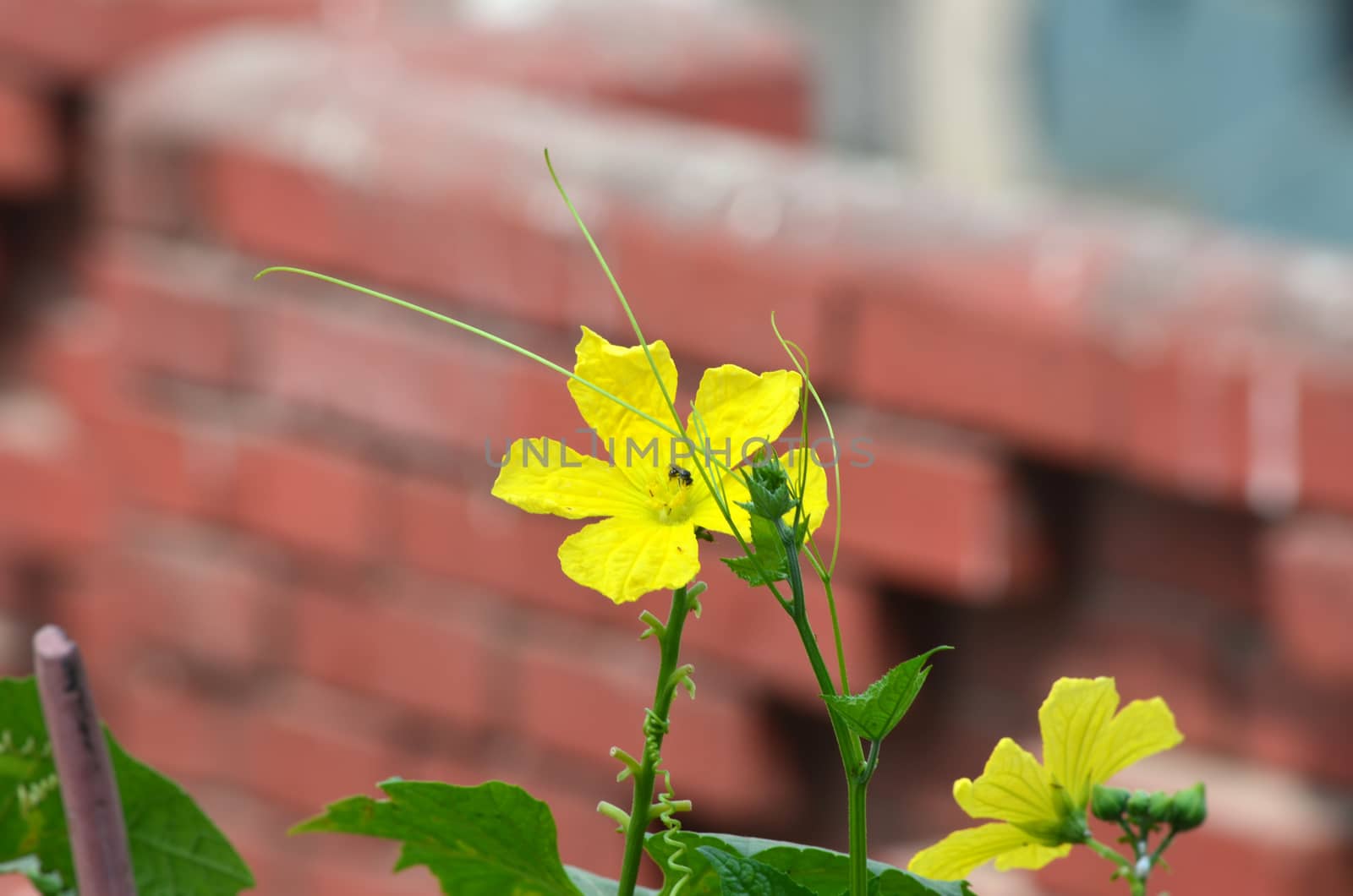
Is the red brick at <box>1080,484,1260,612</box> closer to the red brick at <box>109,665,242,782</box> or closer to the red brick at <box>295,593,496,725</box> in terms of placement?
the red brick at <box>295,593,496,725</box>

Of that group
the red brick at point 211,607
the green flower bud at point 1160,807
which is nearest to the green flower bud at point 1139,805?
the green flower bud at point 1160,807

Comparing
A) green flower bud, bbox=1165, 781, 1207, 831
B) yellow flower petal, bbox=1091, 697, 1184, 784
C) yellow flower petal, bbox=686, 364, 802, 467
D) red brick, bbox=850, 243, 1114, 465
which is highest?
red brick, bbox=850, 243, 1114, 465

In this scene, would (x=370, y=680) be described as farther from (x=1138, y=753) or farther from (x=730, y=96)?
(x=1138, y=753)

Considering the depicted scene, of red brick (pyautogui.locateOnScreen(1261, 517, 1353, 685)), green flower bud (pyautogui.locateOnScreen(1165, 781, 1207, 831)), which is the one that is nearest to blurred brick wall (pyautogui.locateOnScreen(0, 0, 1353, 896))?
red brick (pyautogui.locateOnScreen(1261, 517, 1353, 685))

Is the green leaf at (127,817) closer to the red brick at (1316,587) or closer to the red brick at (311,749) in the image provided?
the red brick at (1316,587)

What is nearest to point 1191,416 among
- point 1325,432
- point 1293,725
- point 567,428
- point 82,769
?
point 1325,432
